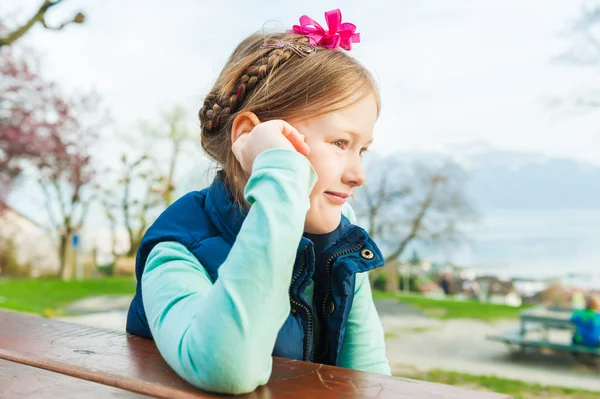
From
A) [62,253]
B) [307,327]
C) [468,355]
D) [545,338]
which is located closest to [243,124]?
[307,327]

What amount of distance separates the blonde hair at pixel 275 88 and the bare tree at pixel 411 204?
5.77 m

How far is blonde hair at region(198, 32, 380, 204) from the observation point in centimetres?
102

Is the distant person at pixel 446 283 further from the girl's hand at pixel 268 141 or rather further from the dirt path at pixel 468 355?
the girl's hand at pixel 268 141

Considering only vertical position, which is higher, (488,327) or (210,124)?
(210,124)

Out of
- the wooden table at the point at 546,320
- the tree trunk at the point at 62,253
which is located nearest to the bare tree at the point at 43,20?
the wooden table at the point at 546,320

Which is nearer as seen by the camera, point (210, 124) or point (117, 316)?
point (210, 124)

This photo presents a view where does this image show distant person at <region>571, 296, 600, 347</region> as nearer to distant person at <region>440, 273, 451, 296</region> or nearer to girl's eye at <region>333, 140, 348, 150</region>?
distant person at <region>440, 273, 451, 296</region>

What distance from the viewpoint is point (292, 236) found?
741mm

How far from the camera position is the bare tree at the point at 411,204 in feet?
23.0

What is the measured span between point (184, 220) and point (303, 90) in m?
0.29

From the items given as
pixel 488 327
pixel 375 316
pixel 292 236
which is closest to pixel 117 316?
pixel 488 327

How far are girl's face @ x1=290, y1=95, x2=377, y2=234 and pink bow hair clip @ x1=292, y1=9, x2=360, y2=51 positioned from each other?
187mm

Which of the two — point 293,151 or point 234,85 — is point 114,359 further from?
point 234,85

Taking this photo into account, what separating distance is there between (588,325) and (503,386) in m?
1.29
